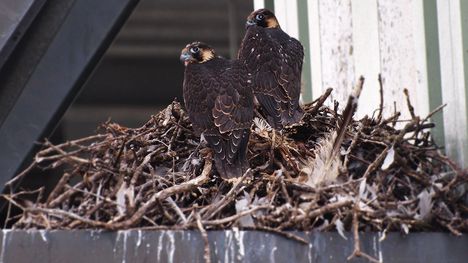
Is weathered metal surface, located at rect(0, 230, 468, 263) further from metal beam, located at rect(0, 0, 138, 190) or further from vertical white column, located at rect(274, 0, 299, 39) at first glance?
vertical white column, located at rect(274, 0, 299, 39)

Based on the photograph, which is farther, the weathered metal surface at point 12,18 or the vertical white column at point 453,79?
the weathered metal surface at point 12,18

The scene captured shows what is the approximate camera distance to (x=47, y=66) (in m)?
8.48

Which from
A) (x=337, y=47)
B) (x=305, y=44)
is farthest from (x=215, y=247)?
(x=305, y=44)

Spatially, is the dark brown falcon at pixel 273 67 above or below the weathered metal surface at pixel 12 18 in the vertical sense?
below

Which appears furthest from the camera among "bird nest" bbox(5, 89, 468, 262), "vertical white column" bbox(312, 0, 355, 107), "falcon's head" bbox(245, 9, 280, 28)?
"vertical white column" bbox(312, 0, 355, 107)

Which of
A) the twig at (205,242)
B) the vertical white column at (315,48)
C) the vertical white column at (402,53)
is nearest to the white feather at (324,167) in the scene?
the twig at (205,242)

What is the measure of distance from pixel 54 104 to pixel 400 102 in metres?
2.23

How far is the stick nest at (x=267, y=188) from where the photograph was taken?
20.7 feet

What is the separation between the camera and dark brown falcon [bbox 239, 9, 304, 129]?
7.30 meters

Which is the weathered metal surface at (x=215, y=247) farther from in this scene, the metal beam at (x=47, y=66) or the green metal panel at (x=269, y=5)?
the green metal panel at (x=269, y=5)

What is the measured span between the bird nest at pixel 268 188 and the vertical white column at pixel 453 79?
114 mm

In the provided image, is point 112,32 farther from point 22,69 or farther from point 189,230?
point 189,230

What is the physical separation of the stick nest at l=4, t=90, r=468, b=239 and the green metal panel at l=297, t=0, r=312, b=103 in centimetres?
130

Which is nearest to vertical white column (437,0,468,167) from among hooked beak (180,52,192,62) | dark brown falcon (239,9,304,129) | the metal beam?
dark brown falcon (239,9,304,129)
